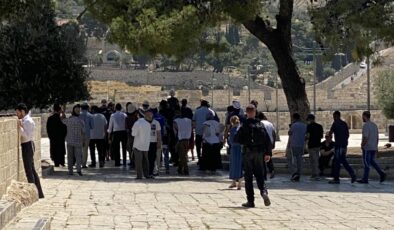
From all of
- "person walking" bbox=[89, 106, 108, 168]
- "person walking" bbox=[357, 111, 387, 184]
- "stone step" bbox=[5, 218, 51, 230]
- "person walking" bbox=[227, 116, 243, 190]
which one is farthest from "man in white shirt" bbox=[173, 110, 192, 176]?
"stone step" bbox=[5, 218, 51, 230]

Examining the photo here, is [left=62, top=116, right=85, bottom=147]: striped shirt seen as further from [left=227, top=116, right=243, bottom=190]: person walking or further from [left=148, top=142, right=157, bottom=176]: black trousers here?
[left=227, top=116, right=243, bottom=190]: person walking

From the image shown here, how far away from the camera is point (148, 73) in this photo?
378ft

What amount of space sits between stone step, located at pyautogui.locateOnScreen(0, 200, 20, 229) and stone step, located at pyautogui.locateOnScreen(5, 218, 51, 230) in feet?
0.31

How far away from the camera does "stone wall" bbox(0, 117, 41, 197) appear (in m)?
13.1

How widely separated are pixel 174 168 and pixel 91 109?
305 centimetres

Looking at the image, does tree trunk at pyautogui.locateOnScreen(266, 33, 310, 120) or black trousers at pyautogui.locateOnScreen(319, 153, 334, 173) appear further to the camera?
tree trunk at pyautogui.locateOnScreen(266, 33, 310, 120)

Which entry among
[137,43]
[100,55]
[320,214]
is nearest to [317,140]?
[137,43]

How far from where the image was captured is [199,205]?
599 inches

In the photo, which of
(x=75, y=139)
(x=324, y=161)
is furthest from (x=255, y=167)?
(x=324, y=161)

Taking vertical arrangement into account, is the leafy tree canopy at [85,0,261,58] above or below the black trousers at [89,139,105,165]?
above

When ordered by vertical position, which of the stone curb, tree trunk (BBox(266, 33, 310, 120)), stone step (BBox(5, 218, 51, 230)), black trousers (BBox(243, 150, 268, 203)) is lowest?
the stone curb

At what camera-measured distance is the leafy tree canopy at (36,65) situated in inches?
941

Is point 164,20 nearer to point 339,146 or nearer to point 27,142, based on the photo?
point 339,146

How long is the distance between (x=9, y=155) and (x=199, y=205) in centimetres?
313
